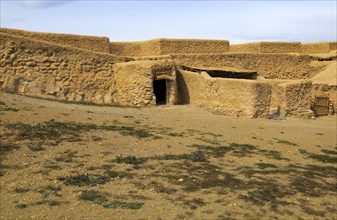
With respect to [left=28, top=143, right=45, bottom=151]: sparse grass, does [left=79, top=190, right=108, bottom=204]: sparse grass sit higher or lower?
lower

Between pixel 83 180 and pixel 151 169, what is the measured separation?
6.08 feet

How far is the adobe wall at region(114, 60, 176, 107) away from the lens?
20156mm

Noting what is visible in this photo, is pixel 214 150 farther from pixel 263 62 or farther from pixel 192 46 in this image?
pixel 263 62

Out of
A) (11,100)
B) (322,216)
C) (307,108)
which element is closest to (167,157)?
(322,216)

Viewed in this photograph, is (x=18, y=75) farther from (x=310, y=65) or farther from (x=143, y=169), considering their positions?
(x=310, y=65)

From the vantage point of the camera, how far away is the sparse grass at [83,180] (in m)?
7.78

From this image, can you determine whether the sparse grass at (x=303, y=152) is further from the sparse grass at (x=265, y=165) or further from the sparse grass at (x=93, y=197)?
the sparse grass at (x=93, y=197)

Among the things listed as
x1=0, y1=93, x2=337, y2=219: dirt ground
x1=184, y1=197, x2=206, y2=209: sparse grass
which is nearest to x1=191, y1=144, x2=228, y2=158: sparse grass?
x1=0, y1=93, x2=337, y2=219: dirt ground

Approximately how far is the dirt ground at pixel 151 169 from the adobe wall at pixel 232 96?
3.91m

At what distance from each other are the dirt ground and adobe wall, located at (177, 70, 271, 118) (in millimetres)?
3909

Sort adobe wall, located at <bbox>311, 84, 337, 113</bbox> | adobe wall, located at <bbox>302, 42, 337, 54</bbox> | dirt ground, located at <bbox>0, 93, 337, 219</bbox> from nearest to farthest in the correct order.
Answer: dirt ground, located at <bbox>0, 93, 337, 219</bbox>, adobe wall, located at <bbox>311, 84, 337, 113</bbox>, adobe wall, located at <bbox>302, 42, 337, 54</bbox>

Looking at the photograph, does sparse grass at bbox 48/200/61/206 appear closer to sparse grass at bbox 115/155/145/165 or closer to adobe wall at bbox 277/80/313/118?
sparse grass at bbox 115/155/145/165

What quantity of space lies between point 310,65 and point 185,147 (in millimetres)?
22160

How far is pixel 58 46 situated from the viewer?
1917 cm
